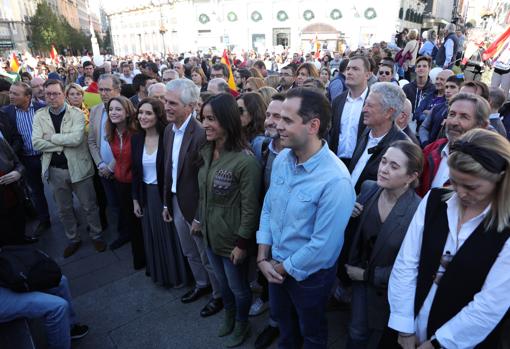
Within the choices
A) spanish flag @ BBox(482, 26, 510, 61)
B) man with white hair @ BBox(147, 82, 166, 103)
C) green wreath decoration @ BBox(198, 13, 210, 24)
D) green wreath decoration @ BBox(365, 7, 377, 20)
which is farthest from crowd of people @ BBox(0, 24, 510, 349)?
green wreath decoration @ BBox(198, 13, 210, 24)

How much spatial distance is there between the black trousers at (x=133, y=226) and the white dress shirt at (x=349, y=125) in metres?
2.49

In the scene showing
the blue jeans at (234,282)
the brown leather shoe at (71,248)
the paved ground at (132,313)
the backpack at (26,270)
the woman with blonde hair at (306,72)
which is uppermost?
the woman with blonde hair at (306,72)

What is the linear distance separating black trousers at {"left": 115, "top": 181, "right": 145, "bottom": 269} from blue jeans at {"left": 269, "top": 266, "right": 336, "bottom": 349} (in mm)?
2128

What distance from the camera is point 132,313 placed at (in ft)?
11.0

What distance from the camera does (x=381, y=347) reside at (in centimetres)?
209

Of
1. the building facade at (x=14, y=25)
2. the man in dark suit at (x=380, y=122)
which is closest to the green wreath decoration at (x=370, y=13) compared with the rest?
the man in dark suit at (x=380, y=122)

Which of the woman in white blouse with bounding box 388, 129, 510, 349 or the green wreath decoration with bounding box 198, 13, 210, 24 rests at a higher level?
the green wreath decoration with bounding box 198, 13, 210, 24

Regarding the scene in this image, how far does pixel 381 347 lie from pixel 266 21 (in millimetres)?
42810

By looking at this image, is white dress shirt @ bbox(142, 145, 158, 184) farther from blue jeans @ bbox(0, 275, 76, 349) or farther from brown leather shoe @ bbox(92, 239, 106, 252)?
brown leather shoe @ bbox(92, 239, 106, 252)

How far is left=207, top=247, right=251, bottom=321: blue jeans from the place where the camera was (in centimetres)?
275

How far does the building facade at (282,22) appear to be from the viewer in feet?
117

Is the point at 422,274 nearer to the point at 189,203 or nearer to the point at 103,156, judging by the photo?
the point at 189,203

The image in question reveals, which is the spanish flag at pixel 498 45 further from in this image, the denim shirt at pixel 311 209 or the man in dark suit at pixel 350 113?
the denim shirt at pixel 311 209

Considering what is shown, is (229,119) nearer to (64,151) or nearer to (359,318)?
(359,318)
